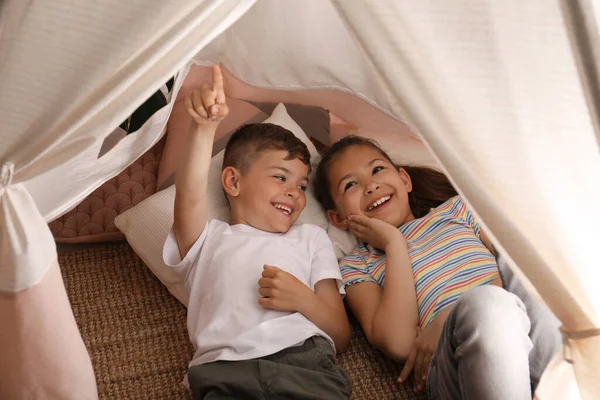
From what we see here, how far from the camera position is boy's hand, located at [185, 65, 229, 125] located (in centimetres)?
134

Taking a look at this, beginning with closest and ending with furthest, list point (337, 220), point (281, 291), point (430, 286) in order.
Result: point (281, 291) → point (430, 286) → point (337, 220)

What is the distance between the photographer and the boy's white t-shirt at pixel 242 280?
4.48 feet

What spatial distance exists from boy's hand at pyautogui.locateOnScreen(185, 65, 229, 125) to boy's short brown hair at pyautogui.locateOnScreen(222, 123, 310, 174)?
0.30m

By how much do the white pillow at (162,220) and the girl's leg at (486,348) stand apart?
0.60 meters

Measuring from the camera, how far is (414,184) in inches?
73.7

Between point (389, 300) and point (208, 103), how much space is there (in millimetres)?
545

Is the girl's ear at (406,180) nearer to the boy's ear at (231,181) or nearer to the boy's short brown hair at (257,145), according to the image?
the boy's short brown hair at (257,145)

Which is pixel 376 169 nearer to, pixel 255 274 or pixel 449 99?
pixel 255 274

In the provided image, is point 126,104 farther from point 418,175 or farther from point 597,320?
point 418,175

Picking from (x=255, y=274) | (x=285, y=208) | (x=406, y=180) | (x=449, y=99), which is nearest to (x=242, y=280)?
(x=255, y=274)

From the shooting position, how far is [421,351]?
1.44 m

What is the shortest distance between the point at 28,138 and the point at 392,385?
89cm

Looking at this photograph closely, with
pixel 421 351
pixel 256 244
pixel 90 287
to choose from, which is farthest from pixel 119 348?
pixel 421 351

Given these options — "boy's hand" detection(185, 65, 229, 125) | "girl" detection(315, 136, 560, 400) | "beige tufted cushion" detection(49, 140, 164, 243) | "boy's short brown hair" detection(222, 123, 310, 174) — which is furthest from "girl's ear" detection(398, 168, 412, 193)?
"beige tufted cushion" detection(49, 140, 164, 243)
